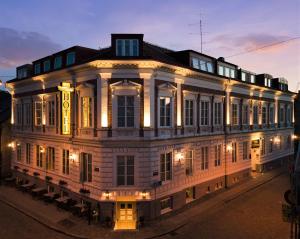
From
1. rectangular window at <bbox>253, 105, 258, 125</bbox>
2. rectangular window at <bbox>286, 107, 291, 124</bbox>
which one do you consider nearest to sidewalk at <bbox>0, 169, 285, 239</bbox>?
rectangular window at <bbox>253, 105, 258, 125</bbox>

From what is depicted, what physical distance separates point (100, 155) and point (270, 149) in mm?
28668

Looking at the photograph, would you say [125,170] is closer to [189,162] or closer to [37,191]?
[189,162]

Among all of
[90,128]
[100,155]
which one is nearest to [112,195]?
[100,155]

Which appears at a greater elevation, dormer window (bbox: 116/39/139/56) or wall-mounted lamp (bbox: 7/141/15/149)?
dormer window (bbox: 116/39/139/56)

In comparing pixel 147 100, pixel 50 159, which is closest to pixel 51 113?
pixel 50 159

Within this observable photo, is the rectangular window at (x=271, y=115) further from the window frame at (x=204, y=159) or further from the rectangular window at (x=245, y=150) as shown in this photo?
the window frame at (x=204, y=159)

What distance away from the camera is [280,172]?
3659cm

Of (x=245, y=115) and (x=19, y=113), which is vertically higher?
(x=19, y=113)

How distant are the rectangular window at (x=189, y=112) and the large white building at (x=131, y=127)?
0.09 metres

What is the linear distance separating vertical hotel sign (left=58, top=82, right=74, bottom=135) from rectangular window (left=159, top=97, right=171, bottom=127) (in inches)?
286

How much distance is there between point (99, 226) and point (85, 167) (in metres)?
4.76

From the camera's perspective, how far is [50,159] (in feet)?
85.4

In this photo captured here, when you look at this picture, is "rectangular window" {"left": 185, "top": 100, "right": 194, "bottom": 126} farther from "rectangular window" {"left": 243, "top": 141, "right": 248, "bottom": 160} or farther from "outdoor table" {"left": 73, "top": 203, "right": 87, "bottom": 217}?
"rectangular window" {"left": 243, "top": 141, "right": 248, "bottom": 160}

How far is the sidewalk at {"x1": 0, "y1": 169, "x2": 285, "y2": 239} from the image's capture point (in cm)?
1775
